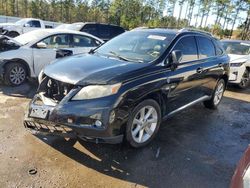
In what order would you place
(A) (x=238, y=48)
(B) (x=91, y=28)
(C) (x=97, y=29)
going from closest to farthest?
(A) (x=238, y=48) < (B) (x=91, y=28) < (C) (x=97, y=29)

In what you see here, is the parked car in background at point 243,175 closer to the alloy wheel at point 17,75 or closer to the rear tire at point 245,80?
the alloy wheel at point 17,75

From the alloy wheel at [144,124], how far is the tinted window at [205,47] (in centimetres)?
185

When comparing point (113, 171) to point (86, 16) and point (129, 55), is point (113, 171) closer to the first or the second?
point (129, 55)

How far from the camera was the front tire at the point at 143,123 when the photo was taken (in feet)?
12.5

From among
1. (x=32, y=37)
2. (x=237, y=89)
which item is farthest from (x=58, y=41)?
(x=237, y=89)

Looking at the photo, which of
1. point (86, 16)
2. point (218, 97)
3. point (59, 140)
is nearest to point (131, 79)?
point (59, 140)

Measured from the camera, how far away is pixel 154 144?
171 inches

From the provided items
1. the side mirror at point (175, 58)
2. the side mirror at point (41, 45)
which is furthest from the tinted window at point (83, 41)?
the side mirror at point (175, 58)

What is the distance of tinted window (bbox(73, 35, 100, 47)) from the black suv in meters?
3.15

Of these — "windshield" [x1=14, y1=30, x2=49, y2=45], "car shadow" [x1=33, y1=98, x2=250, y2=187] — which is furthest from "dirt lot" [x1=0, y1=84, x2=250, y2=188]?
"windshield" [x1=14, y1=30, x2=49, y2=45]

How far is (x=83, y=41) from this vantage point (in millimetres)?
8305

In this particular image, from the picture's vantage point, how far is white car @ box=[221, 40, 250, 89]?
891 centimetres

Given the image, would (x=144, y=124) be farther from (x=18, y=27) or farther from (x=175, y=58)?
(x=18, y=27)

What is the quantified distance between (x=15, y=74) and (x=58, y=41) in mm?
1480
